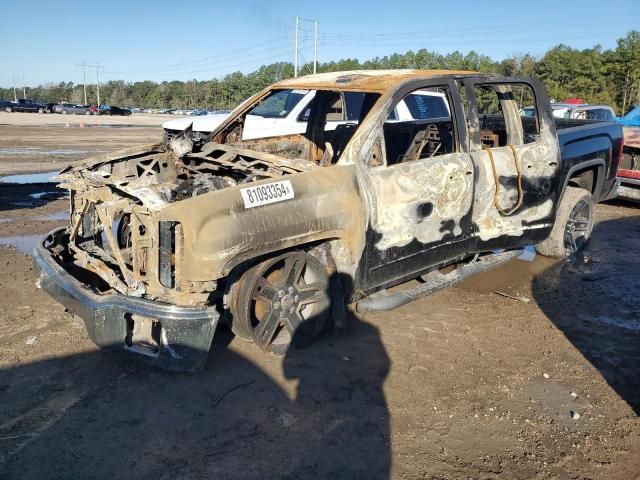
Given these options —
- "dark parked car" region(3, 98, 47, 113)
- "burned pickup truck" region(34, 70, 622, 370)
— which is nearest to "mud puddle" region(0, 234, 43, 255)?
"burned pickup truck" region(34, 70, 622, 370)

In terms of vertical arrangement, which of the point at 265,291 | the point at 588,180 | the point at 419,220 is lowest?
the point at 265,291

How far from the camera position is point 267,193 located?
3432 mm

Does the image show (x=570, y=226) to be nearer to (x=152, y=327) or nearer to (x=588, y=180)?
(x=588, y=180)

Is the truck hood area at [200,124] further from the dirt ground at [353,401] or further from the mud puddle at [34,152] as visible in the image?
the mud puddle at [34,152]

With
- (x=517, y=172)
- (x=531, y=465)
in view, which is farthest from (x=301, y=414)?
(x=517, y=172)

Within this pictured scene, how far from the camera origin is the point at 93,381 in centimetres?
354

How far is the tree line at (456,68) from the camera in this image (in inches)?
1770

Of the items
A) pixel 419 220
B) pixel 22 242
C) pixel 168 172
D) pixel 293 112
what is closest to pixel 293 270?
pixel 419 220

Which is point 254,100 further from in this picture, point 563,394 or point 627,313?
point 627,313

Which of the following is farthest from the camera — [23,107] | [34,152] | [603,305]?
[23,107]

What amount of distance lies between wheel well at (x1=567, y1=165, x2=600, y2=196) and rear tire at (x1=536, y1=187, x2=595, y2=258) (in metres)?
0.20

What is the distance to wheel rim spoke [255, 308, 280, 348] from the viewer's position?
12.3 ft

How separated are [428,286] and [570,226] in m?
2.90

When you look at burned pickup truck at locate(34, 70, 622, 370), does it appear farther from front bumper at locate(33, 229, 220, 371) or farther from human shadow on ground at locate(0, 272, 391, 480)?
human shadow on ground at locate(0, 272, 391, 480)
